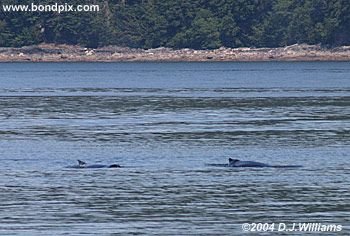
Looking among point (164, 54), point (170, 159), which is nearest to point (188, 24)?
point (164, 54)

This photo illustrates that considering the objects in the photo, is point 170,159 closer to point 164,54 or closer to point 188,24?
point 188,24

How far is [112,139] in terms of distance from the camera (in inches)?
2068

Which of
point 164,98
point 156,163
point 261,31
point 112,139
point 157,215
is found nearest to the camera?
point 157,215

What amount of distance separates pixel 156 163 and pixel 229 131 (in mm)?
11895

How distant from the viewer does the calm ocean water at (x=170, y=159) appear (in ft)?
108

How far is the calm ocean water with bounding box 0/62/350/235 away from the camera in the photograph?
1299 inches

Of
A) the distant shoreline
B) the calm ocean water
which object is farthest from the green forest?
the calm ocean water

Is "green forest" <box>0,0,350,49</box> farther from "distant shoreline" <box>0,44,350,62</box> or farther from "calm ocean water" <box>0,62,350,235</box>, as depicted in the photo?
"calm ocean water" <box>0,62,350,235</box>

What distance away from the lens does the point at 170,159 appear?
45.4m

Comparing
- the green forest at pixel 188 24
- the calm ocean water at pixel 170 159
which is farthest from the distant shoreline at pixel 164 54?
the calm ocean water at pixel 170 159

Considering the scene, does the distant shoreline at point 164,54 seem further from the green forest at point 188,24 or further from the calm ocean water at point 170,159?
the calm ocean water at point 170,159

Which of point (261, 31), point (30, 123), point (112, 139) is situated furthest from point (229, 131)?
point (261, 31)

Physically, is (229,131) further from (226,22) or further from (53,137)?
(226,22)

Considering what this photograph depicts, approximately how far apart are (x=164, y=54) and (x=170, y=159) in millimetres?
125343
